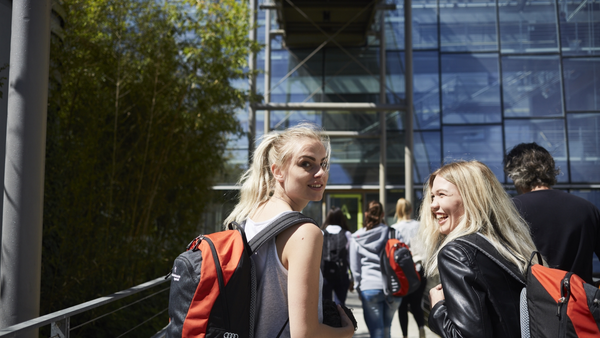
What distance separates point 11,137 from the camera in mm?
2531

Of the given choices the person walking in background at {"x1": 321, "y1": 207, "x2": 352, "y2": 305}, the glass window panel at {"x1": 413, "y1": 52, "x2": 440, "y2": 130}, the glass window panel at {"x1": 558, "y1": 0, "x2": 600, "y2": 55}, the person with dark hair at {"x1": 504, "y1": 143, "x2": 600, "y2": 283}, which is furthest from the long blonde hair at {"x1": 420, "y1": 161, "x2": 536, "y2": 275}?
the glass window panel at {"x1": 558, "y1": 0, "x2": 600, "y2": 55}

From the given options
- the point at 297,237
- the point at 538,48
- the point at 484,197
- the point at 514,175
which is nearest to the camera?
the point at 297,237

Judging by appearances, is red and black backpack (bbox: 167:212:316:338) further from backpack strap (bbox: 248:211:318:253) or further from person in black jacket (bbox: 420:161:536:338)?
person in black jacket (bbox: 420:161:536:338)

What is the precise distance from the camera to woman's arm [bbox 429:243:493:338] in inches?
52.2

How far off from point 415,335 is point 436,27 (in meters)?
10.0

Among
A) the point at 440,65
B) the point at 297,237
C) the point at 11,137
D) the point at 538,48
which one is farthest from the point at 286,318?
the point at 538,48

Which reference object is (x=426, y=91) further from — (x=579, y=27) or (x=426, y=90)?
(x=579, y=27)

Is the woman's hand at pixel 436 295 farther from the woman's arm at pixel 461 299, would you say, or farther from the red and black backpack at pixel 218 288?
the red and black backpack at pixel 218 288

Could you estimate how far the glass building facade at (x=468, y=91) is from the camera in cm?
1296

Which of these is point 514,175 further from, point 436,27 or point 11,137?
point 436,27

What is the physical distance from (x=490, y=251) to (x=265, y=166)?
687 mm

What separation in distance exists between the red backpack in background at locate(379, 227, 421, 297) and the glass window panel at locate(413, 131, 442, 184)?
9185mm

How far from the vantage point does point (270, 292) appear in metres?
1.30

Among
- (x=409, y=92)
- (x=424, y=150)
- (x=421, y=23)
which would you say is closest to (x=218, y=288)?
(x=409, y=92)
